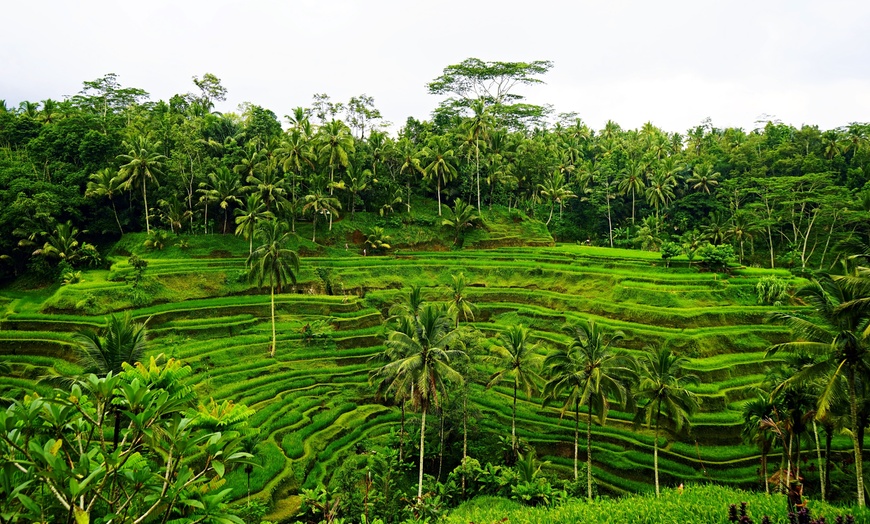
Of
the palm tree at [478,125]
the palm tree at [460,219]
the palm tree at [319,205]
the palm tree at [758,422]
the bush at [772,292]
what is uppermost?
the palm tree at [478,125]

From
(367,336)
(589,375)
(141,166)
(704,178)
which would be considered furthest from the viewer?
(704,178)

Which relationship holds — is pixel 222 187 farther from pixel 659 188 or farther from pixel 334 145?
pixel 659 188

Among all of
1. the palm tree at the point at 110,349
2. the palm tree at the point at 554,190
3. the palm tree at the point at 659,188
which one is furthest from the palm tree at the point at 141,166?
the palm tree at the point at 659,188

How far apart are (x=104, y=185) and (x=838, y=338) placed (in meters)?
54.6

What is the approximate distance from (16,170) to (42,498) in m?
49.3

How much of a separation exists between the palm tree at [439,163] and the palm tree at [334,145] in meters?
10.2

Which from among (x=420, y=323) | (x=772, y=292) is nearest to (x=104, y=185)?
(x=420, y=323)

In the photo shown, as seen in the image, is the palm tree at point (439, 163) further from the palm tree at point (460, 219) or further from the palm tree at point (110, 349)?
→ the palm tree at point (110, 349)

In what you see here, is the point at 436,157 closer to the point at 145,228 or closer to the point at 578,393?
the point at 145,228

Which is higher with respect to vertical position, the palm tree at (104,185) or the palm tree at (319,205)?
the palm tree at (104,185)

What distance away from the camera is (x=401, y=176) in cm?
6116

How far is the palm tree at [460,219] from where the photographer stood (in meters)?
54.5

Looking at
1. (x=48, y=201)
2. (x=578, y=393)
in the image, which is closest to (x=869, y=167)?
(x=578, y=393)

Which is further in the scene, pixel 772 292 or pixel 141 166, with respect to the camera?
pixel 141 166
